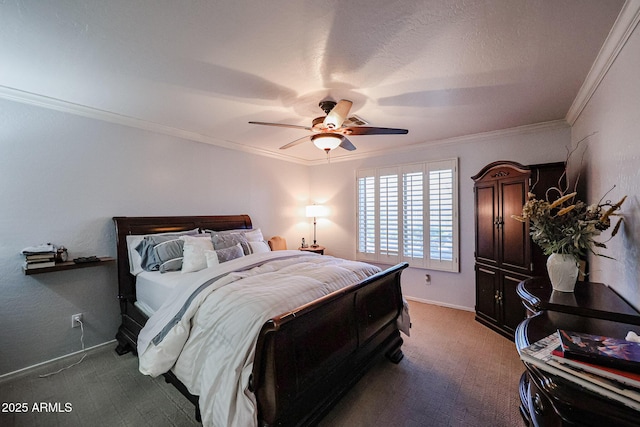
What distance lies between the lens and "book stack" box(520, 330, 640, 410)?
0.74m

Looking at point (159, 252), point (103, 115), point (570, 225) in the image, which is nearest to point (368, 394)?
point (570, 225)

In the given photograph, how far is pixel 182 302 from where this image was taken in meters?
1.95

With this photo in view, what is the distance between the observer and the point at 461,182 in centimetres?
375

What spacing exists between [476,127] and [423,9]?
7.85ft

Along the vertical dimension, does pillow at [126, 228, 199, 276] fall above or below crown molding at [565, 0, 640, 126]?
below

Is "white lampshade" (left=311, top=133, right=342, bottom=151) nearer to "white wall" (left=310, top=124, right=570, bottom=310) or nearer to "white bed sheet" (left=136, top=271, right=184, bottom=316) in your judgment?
"white bed sheet" (left=136, top=271, right=184, bottom=316)

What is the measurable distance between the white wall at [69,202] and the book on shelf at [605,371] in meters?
3.69

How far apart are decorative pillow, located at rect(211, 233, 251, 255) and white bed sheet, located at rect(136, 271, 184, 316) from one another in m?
0.49

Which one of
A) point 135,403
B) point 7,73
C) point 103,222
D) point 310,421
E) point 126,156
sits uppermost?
point 7,73

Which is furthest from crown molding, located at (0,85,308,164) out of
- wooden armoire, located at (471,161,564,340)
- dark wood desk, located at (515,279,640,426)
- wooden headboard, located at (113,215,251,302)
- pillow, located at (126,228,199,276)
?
dark wood desk, located at (515,279,640,426)

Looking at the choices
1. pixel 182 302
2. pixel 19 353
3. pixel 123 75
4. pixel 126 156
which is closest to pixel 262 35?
pixel 123 75

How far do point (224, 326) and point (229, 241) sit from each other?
156cm

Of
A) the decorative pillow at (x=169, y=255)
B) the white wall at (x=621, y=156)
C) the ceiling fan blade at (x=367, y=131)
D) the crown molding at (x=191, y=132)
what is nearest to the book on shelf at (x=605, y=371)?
the white wall at (x=621, y=156)

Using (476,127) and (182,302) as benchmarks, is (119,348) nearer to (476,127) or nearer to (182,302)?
(182,302)
